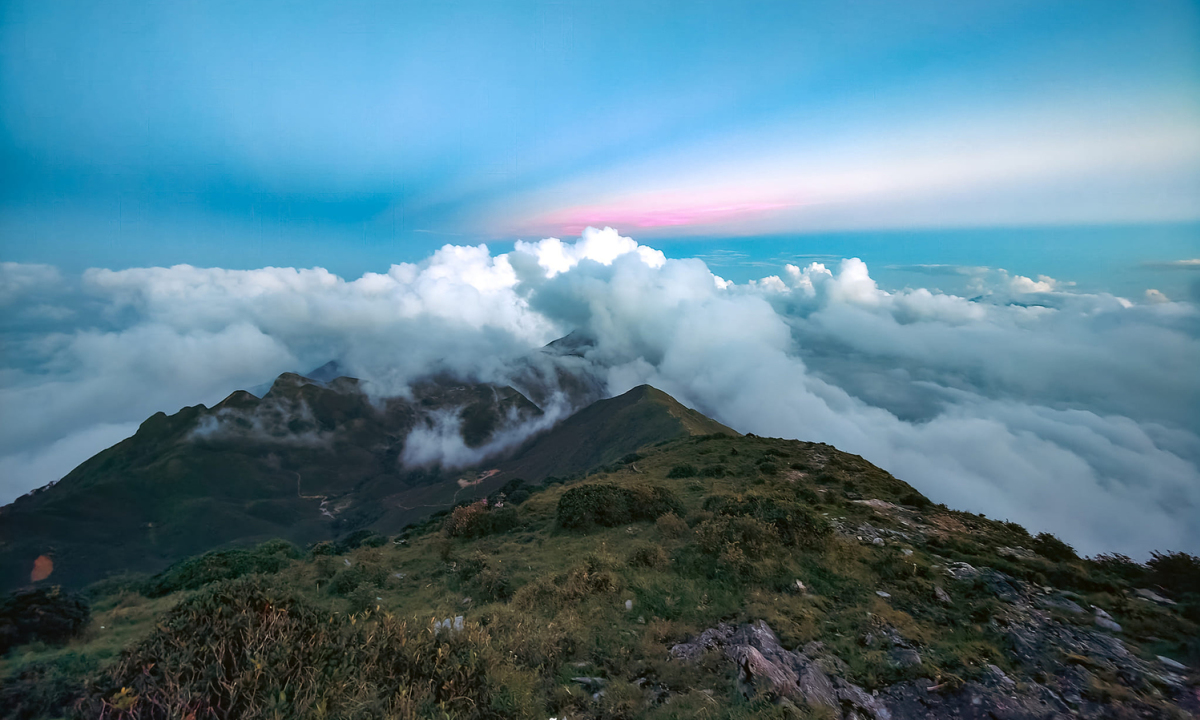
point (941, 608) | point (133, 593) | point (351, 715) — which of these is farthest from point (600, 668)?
point (133, 593)

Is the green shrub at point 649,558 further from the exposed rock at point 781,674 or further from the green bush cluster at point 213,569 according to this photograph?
the green bush cluster at point 213,569

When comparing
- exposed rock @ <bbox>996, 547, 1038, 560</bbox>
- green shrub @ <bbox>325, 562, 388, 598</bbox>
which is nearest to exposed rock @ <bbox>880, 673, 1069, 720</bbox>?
exposed rock @ <bbox>996, 547, 1038, 560</bbox>

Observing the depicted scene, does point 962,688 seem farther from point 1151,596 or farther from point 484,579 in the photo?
point 484,579

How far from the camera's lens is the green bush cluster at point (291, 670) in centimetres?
507

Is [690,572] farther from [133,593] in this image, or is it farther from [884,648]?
[133,593]

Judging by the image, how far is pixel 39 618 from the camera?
9.28 metres

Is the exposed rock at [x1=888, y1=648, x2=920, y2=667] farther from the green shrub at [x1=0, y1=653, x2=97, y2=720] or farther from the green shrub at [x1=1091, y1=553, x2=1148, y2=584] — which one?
the green shrub at [x1=0, y1=653, x2=97, y2=720]

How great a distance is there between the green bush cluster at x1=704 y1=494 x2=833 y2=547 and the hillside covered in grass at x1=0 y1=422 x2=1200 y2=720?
0.08 m

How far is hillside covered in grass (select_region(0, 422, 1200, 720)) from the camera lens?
577 centimetres

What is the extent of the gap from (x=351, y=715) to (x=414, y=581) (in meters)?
11.3

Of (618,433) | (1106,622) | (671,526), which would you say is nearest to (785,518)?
(671,526)

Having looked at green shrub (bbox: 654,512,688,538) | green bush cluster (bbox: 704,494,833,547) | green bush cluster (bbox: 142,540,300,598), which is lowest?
green bush cluster (bbox: 704,494,833,547)

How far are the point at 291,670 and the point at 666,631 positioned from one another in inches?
272

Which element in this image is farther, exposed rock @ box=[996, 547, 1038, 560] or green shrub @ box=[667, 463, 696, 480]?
green shrub @ box=[667, 463, 696, 480]
